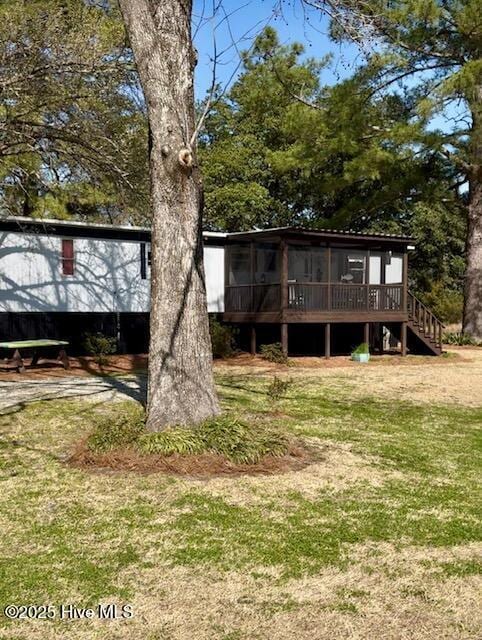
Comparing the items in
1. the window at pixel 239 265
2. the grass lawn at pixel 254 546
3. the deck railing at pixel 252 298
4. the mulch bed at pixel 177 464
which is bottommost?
the grass lawn at pixel 254 546

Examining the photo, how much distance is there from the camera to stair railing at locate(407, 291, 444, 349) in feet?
63.7

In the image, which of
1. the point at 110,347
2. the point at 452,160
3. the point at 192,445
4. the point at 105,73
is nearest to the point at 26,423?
the point at 192,445

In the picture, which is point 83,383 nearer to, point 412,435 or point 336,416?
point 336,416

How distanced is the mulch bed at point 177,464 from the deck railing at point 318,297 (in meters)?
11.2

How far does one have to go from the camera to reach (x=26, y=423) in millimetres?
7969

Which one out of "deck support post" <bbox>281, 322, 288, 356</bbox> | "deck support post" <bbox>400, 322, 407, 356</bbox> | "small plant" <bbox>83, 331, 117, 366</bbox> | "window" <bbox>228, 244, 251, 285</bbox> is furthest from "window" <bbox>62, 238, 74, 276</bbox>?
"deck support post" <bbox>400, 322, 407, 356</bbox>

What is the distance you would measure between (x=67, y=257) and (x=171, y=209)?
35.4 ft

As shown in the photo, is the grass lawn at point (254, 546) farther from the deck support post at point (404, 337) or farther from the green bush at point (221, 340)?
the deck support post at point (404, 337)

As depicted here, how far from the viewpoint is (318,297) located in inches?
691

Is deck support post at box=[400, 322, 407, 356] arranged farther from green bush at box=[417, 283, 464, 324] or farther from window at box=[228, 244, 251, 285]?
green bush at box=[417, 283, 464, 324]

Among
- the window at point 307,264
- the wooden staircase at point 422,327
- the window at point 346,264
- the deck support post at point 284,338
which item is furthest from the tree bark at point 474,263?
the deck support post at point 284,338

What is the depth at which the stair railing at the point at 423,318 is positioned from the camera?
1941 cm

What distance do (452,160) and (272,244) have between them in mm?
7125

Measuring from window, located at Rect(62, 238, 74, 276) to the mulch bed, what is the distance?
10986mm
